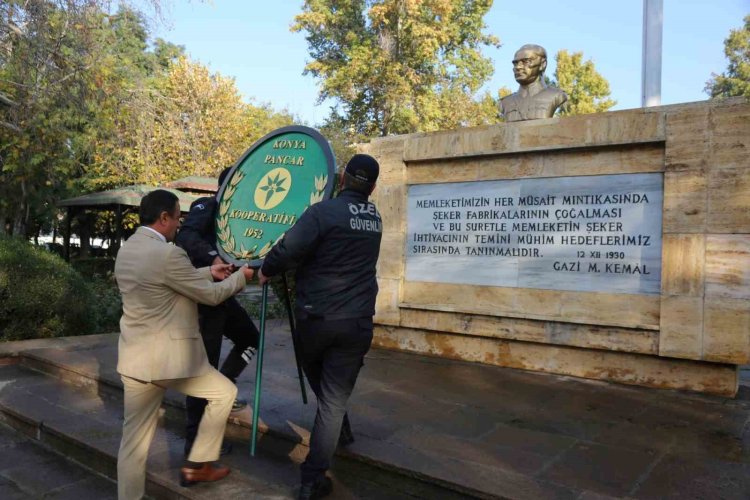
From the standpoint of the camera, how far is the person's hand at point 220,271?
3.33m

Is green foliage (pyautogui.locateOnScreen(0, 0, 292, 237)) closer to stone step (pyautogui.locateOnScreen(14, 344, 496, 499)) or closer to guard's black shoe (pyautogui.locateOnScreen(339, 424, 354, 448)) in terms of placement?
stone step (pyautogui.locateOnScreen(14, 344, 496, 499))

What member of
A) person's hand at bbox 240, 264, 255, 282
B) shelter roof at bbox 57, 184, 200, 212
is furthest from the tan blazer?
shelter roof at bbox 57, 184, 200, 212

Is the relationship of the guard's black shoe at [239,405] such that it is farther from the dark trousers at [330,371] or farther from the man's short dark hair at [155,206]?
the man's short dark hair at [155,206]

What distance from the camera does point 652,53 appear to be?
7.53 meters

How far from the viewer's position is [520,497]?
282 cm

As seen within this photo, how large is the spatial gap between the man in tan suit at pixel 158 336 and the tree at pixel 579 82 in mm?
34650

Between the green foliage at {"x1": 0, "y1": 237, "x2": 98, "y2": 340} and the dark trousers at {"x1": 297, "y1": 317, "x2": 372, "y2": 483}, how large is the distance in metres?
5.51

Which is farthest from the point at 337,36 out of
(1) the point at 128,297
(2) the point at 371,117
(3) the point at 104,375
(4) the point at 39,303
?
(1) the point at 128,297

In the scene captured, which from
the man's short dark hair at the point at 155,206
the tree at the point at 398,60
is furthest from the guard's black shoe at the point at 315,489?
the tree at the point at 398,60

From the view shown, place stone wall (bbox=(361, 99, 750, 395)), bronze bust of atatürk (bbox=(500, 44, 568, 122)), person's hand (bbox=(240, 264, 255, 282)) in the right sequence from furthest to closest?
bronze bust of atatürk (bbox=(500, 44, 568, 122))
stone wall (bbox=(361, 99, 750, 395))
person's hand (bbox=(240, 264, 255, 282))

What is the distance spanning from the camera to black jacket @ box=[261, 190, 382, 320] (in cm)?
299

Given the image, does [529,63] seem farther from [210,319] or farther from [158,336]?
[158,336]

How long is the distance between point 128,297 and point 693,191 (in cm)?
430

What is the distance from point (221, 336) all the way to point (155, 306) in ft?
2.86
